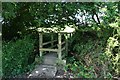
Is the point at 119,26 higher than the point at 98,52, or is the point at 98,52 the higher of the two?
the point at 119,26

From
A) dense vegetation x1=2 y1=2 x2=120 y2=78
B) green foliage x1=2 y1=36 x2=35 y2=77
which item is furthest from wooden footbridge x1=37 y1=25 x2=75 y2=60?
green foliage x1=2 y1=36 x2=35 y2=77

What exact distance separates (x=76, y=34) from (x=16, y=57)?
1748mm

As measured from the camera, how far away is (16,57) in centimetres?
426

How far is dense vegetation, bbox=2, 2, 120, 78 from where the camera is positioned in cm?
401

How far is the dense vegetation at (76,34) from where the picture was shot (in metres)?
4.01

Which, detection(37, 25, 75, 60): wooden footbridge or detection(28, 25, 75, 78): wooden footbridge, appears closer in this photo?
detection(28, 25, 75, 78): wooden footbridge

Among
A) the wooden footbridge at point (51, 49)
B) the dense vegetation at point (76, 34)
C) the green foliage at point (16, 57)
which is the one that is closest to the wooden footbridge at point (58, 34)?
the wooden footbridge at point (51, 49)

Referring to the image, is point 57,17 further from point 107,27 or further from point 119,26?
point 119,26

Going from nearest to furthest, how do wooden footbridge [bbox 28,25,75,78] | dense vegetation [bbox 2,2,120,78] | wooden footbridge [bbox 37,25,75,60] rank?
dense vegetation [bbox 2,2,120,78], wooden footbridge [bbox 28,25,75,78], wooden footbridge [bbox 37,25,75,60]

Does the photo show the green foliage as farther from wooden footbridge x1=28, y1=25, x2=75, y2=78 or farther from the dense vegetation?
→ wooden footbridge x1=28, y1=25, x2=75, y2=78

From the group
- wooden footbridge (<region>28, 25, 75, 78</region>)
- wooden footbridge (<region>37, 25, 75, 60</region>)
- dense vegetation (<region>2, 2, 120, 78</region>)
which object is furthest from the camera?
wooden footbridge (<region>37, 25, 75, 60</region>)

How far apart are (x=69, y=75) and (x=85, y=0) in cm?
167

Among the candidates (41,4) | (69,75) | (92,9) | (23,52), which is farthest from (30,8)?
(69,75)

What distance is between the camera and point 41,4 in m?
4.41
